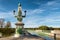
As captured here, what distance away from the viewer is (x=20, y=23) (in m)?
17.8

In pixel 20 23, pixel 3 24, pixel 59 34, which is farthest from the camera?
pixel 59 34

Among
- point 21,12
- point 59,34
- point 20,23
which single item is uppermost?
point 21,12

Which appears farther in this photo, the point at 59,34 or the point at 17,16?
the point at 59,34

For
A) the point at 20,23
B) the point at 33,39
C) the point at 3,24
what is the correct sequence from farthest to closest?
the point at 3,24, the point at 20,23, the point at 33,39

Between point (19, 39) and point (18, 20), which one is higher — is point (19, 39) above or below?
below

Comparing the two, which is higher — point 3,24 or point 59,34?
point 3,24

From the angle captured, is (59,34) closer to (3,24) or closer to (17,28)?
(3,24)

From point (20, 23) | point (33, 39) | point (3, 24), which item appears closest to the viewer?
point (33, 39)

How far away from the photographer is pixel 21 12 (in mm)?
18438

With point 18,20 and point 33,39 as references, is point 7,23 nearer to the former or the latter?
point 18,20

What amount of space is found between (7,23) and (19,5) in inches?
648

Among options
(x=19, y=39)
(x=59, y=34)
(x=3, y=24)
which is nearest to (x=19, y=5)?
(x=19, y=39)

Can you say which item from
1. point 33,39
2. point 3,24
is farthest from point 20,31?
point 3,24

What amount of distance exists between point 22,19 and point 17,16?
0.70m
